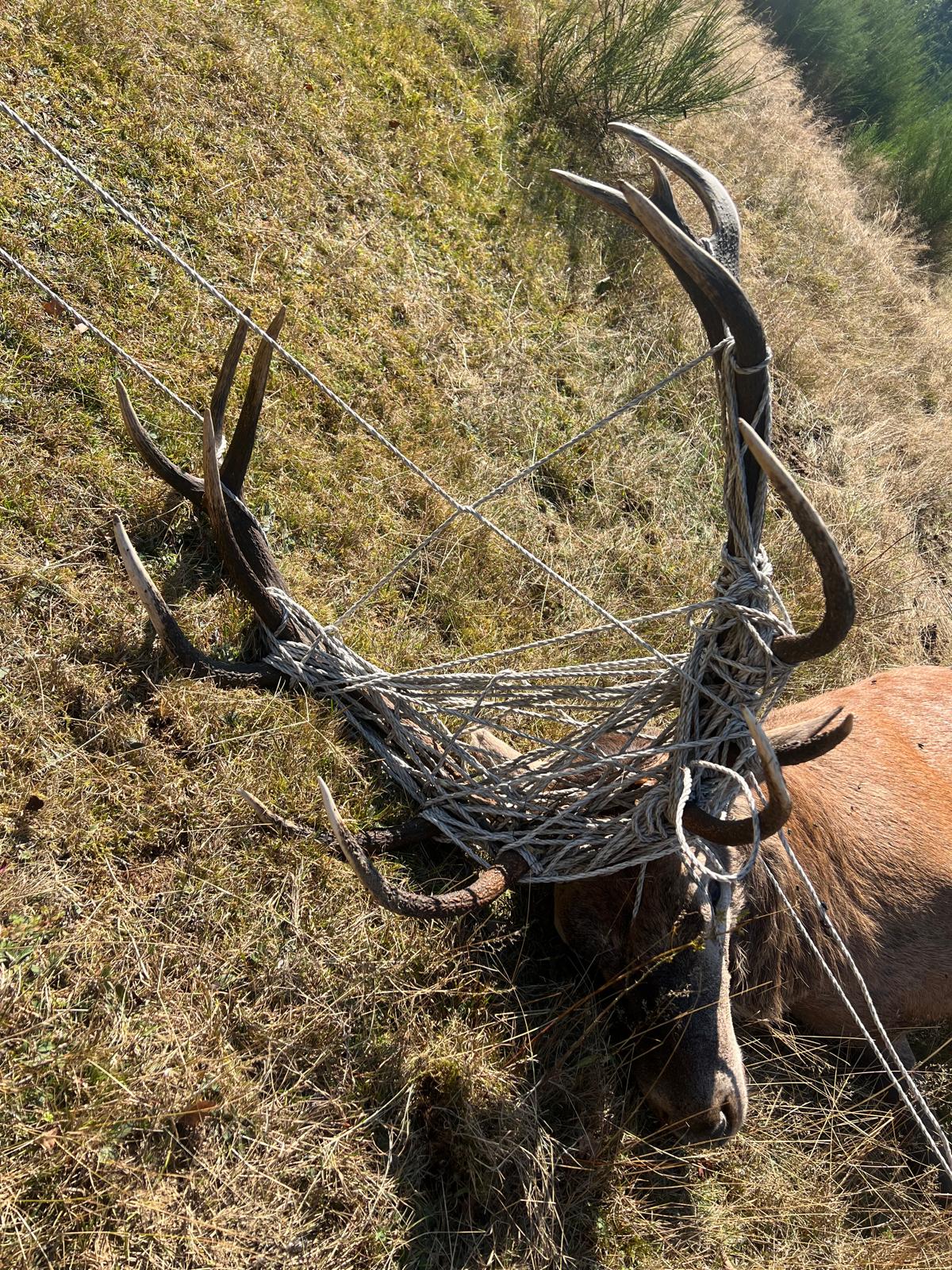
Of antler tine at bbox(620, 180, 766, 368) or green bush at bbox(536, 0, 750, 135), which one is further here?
green bush at bbox(536, 0, 750, 135)

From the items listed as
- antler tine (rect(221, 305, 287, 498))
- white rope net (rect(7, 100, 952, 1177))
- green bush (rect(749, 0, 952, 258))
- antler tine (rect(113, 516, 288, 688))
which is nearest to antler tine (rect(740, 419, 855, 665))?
white rope net (rect(7, 100, 952, 1177))

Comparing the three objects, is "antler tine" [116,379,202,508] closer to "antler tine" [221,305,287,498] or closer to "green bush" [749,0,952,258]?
"antler tine" [221,305,287,498]

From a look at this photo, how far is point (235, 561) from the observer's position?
283 cm

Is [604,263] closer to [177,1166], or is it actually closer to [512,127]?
[512,127]

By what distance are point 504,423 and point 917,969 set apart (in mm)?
2918

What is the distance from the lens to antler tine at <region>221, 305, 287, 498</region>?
8.76ft

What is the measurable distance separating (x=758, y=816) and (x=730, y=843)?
0.47 feet

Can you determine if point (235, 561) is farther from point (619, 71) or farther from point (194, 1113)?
point (619, 71)

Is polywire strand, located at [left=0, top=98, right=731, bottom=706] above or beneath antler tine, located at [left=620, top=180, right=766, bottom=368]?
beneath

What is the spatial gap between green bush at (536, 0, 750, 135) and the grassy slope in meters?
1.55

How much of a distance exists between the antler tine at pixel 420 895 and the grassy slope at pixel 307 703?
0.28m

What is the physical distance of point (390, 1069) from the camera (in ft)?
7.67

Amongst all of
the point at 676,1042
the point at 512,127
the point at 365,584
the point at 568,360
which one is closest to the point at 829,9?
the point at 512,127

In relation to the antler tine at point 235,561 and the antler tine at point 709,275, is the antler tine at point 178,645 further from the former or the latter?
the antler tine at point 709,275
